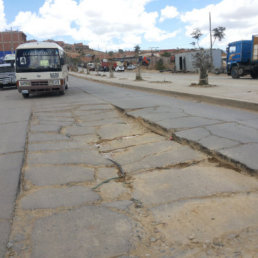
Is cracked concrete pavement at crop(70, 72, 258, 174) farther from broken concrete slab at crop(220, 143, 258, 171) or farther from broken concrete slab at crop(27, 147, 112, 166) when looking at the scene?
broken concrete slab at crop(27, 147, 112, 166)

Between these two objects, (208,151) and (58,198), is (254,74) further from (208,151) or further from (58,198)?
(58,198)

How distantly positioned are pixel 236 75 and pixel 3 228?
25.7 meters

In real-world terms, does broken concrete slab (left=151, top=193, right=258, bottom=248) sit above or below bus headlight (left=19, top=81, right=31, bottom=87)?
below

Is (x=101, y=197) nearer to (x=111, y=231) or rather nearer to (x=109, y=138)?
(x=111, y=231)

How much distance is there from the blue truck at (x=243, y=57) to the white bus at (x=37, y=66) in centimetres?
1651

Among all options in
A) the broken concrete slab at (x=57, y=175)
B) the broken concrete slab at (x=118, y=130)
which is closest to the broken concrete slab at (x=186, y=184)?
the broken concrete slab at (x=57, y=175)

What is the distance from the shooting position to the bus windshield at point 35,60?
13.8m

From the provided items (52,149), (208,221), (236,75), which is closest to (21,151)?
(52,149)

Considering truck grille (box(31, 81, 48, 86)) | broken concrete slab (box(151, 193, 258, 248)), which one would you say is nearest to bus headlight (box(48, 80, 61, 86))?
truck grille (box(31, 81, 48, 86))

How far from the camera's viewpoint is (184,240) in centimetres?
248

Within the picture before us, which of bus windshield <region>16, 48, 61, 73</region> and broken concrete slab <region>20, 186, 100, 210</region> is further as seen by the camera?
bus windshield <region>16, 48, 61, 73</region>

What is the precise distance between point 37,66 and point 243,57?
17.8 metres

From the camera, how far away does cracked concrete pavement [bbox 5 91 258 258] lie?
95.7 inches

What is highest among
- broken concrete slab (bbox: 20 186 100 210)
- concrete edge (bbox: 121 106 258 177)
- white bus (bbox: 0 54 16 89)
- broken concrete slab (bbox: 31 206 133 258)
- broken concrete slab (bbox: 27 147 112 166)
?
white bus (bbox: 0 54 16 89)
